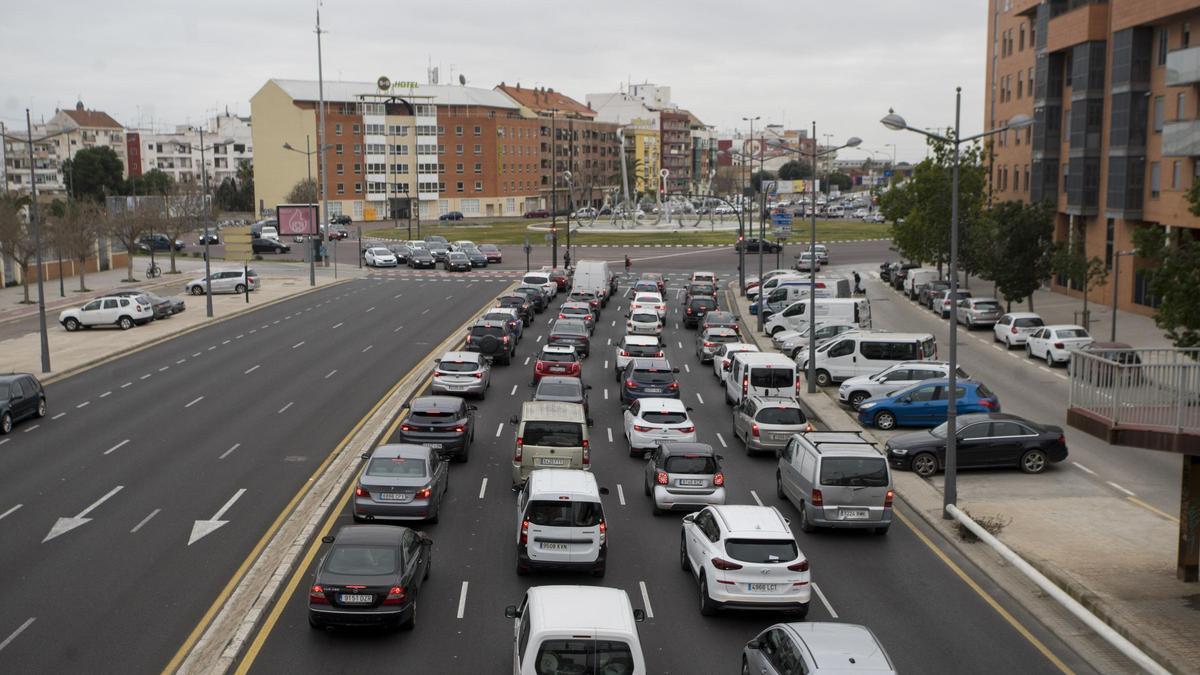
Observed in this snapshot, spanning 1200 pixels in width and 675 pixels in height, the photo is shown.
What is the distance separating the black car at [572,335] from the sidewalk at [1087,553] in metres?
17.2

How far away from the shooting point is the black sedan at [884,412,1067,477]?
25.0m

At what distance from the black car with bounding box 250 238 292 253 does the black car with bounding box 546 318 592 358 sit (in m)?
59.2

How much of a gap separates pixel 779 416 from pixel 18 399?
19.6 metres

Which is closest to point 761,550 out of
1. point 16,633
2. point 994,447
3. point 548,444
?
point 548,444

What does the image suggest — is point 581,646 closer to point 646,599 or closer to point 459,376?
point 646,599

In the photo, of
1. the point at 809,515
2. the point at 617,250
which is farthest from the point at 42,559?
the point at 617,250

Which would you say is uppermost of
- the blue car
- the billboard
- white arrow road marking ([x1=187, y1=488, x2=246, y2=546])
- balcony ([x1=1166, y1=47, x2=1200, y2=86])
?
balcony ([x1=1166, y1=47, x2=1200, y2=86])

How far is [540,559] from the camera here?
17.0 m

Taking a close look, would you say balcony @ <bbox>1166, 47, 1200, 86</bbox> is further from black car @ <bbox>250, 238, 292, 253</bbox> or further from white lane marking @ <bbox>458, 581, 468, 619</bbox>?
black car @ <bbox>250, 238, 292, 253</bbox>

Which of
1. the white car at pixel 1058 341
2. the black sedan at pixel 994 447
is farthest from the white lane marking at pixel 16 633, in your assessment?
the white car at pixel 1058 341

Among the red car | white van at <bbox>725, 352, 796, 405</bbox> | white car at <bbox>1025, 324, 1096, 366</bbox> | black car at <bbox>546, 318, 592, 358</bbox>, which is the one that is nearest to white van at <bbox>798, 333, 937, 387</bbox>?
white van at <bbox>725, 352, 796, 405</bbox>

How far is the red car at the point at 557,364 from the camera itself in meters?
34.5

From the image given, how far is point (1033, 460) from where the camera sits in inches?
989

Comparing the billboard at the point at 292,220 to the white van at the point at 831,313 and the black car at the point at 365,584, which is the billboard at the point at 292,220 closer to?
the white van at the point at 831,313
